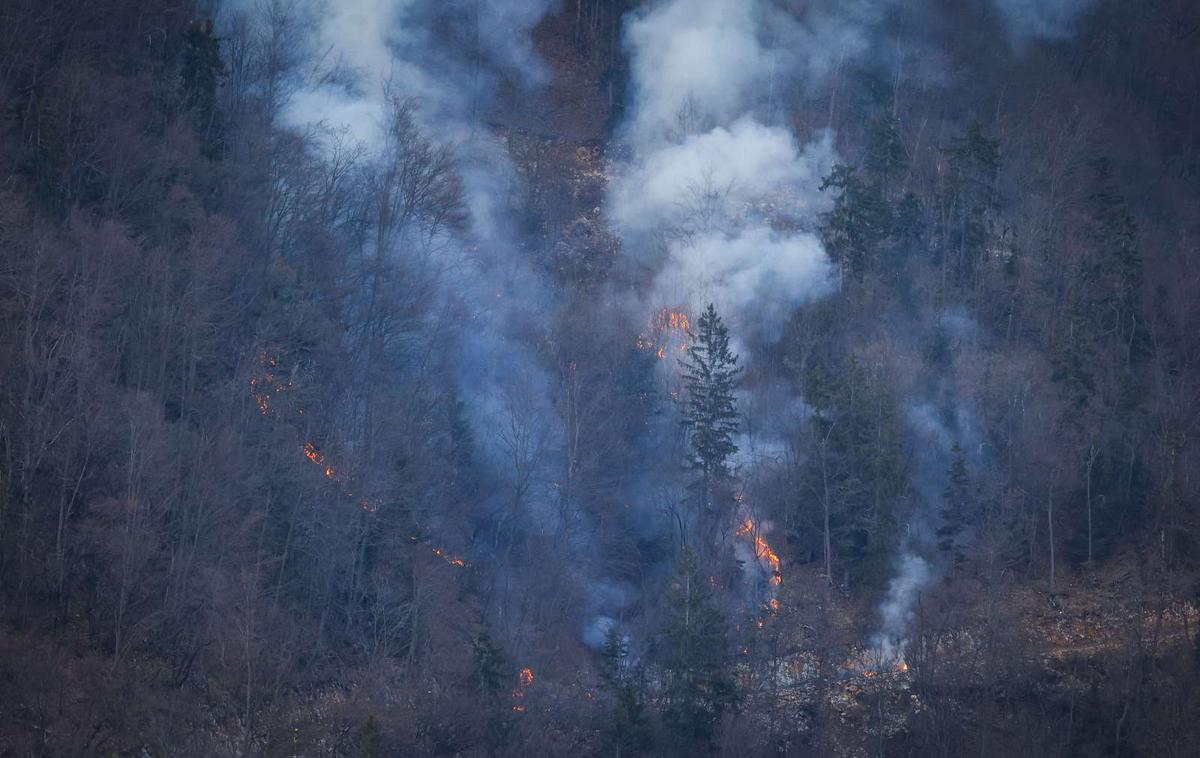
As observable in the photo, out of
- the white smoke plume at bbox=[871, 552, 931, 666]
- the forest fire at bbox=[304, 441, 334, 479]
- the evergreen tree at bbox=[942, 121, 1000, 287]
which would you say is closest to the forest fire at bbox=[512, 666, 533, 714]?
the forest fire at bbox=[304, 441, 334, 479]

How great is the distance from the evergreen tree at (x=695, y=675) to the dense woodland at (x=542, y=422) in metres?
0.11

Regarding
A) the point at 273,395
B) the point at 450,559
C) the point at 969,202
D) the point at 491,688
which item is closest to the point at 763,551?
the point at 450,559

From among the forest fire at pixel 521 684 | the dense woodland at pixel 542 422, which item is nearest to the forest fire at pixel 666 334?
the dense woodland at pixel 542 422

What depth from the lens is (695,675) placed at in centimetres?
2786

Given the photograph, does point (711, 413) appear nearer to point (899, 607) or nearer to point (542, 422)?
point (542, 422)

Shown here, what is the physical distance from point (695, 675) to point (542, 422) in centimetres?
1080

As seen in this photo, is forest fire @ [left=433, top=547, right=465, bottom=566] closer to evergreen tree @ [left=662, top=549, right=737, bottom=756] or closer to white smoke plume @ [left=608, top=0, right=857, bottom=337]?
evergreen tree @ [left=662, top=549, right=737, bottom=756]

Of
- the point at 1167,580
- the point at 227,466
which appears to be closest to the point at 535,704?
the point at 227,466

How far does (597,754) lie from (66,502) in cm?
1296

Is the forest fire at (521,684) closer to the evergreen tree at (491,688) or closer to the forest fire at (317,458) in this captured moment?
the evergreen tree at (491,688)

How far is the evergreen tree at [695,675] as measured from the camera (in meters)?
27.4

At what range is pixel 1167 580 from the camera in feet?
110

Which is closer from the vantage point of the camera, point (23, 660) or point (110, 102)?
point (23, 660)

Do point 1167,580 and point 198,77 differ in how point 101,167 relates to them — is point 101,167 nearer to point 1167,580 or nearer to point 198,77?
point 198,77
